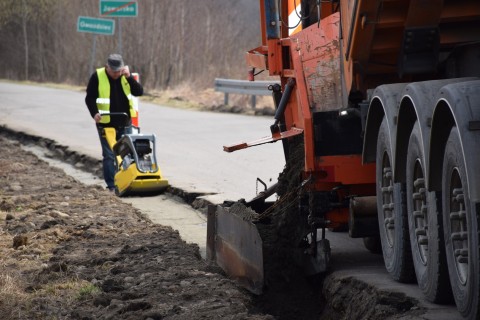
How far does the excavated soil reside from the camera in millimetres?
6645

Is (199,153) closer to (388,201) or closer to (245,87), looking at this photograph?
(245,87)

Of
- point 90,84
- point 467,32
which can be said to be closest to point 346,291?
point 467,32

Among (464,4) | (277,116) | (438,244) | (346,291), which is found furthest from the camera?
(277,116)

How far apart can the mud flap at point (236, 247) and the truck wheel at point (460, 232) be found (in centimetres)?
195

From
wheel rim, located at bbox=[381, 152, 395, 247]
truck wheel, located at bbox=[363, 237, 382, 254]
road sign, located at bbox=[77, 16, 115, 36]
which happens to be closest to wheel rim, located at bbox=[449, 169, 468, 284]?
wheel rim, located at bbox=[381, 152, 395, 247]

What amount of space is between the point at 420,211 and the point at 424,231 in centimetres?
12

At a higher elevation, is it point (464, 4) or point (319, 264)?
point (464, 4)

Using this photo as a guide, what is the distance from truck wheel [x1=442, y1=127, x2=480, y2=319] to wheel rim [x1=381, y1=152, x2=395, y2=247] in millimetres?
1160

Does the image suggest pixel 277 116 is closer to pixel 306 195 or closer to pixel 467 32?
pixel 306 195

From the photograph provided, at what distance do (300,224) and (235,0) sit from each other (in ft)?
147

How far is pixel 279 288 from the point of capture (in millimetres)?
7477

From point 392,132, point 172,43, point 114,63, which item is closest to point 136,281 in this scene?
point 392,132

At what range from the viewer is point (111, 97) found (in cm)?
1375

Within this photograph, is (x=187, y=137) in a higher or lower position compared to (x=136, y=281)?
higher
